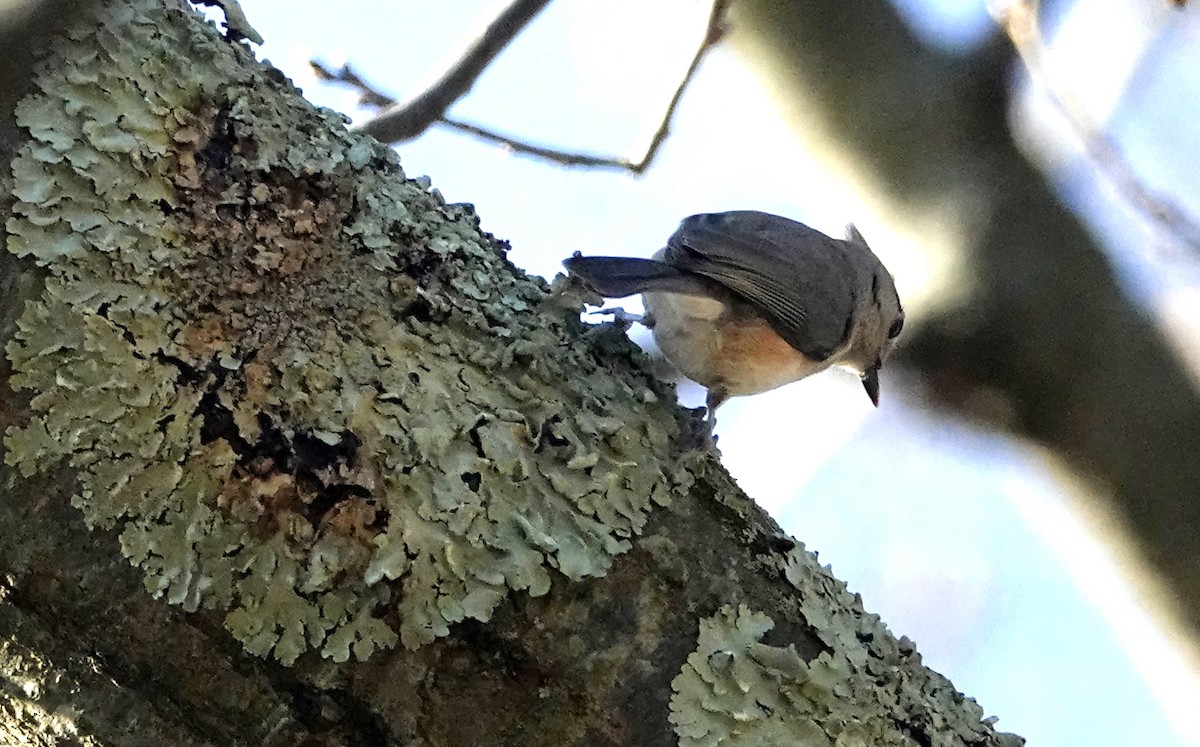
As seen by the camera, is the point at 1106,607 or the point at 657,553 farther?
the point at 1106,607

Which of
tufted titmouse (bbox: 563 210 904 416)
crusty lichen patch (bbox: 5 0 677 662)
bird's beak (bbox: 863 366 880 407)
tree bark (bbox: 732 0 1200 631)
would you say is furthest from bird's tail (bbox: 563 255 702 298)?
bird's beak (bbox: 863 366 880 407)

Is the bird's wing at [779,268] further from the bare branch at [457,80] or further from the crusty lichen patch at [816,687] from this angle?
the crusty lichen patch at [816,687]

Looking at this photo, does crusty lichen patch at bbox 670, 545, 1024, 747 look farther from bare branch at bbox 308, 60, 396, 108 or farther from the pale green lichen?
bare branch at bbox 308, 60, 396, 108

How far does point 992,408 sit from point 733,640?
0.92 metres

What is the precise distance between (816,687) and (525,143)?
4.25ft

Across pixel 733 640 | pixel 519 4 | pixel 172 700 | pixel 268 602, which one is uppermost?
pixel 519 4

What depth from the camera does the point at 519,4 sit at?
1794 mm

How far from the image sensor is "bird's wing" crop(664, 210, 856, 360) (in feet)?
5.73

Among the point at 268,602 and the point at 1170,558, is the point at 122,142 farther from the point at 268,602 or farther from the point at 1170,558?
the point at 1170,558

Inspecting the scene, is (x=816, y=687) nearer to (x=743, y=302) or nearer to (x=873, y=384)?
(x=743, y=302)

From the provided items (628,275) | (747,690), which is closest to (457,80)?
(628,275)

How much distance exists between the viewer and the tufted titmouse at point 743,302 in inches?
68.2

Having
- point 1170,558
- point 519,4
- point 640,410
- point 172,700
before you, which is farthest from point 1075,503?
point 172,700

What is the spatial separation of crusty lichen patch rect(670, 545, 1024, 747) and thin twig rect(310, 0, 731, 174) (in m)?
0.98
